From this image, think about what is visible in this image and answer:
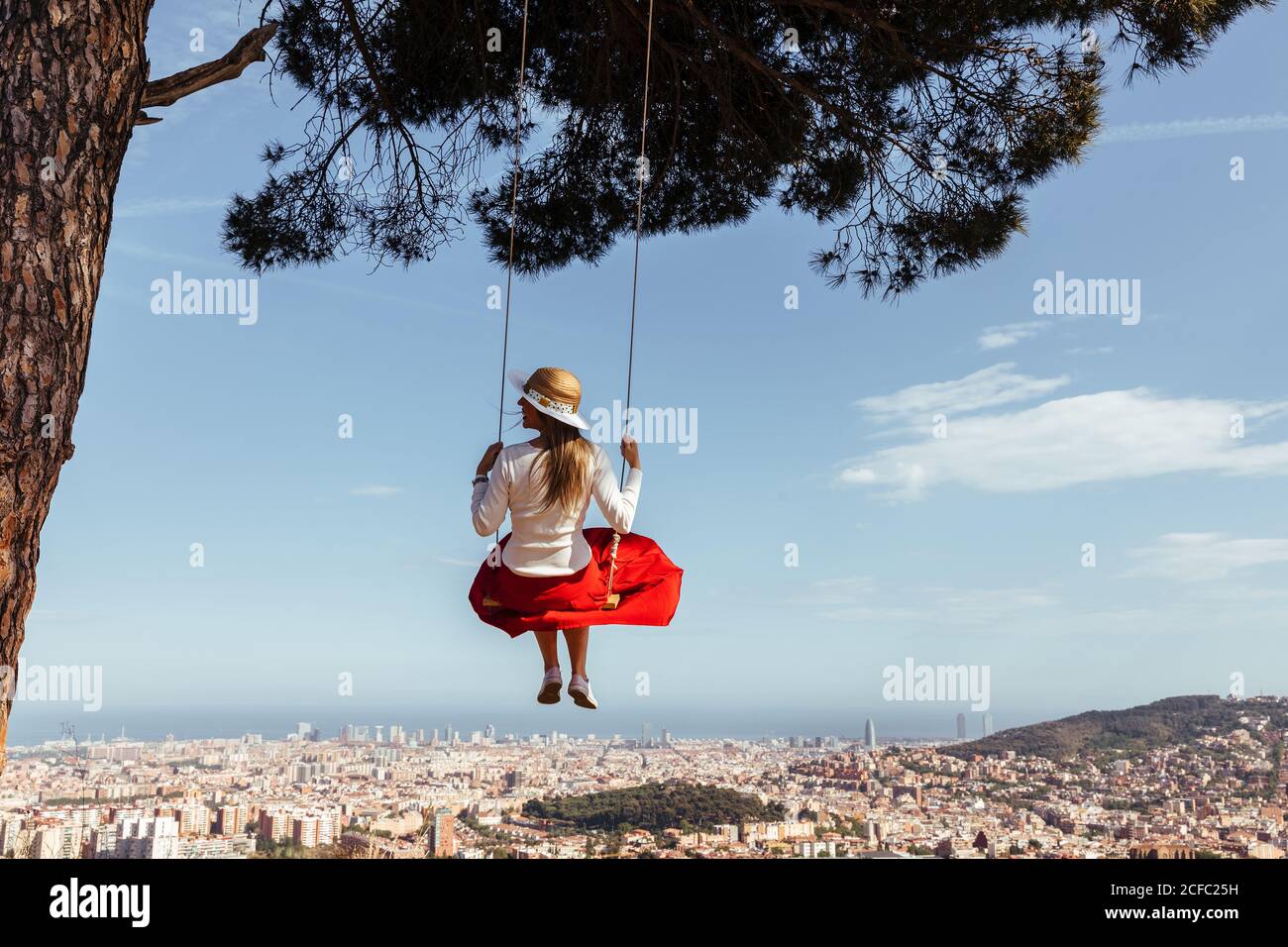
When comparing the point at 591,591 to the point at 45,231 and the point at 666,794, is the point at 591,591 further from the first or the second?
the point at 666,794

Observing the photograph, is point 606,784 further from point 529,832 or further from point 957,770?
point 957,770

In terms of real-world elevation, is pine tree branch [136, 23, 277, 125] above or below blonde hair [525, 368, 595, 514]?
above

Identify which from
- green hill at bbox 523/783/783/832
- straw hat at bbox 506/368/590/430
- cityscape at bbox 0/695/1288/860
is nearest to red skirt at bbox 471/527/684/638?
straw hat at bbox 506/368/590/430

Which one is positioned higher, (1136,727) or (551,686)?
(551,686)

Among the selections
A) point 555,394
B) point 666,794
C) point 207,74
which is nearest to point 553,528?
point 555,394

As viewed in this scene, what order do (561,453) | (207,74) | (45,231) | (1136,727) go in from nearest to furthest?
(45,231), (561,453), (207,74), (1136,727)

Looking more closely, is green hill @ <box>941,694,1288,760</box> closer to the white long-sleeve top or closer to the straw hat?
the white long-sleeve top
